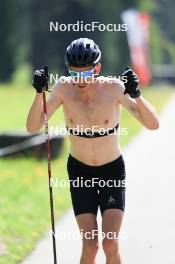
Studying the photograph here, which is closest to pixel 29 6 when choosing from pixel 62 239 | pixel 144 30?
pixel 144 30

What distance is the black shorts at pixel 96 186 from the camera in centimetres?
566

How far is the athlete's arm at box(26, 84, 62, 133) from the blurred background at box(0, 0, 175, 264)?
1947 mm

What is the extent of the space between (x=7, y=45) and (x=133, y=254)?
59.6 m

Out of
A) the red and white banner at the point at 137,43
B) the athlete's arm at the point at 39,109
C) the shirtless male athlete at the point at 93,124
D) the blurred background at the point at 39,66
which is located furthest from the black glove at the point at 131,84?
the red and white banner at the point at 137,43

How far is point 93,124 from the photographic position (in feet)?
18.6

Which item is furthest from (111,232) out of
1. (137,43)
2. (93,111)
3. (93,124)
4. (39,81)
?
(137,43)

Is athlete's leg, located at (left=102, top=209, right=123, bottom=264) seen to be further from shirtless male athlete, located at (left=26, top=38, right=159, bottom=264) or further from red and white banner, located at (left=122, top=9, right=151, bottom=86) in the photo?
red and white banner, located at (left=122, top=9, right=151, bottom=86)

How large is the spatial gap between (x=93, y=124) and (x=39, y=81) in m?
0.58

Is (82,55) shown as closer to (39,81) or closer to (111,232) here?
(39,81)

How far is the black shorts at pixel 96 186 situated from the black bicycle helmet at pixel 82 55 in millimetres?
913

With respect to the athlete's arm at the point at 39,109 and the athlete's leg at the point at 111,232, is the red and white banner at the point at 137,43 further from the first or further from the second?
the athlete's leg at the point at 111,232

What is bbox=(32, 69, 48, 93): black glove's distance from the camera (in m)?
5.56

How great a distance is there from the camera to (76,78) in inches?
212

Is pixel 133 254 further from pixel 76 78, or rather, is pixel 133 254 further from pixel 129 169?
pixel 129 169
